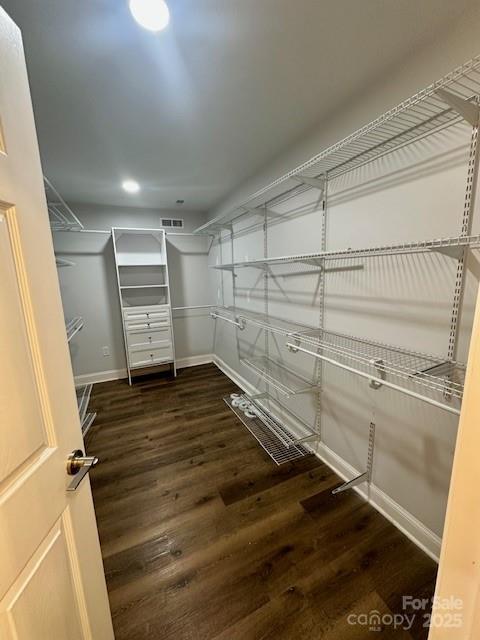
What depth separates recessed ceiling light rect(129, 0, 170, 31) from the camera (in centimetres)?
90

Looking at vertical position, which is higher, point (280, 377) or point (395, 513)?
point (280, 377)

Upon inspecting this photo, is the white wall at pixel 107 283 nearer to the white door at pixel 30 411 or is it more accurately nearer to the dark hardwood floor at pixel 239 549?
the dark hardwood floor at pixel 239 549

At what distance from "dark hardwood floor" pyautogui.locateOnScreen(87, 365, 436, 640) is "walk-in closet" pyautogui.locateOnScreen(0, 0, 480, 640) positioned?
11 mm

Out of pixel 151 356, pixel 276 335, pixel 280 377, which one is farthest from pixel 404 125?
pixel 151 356

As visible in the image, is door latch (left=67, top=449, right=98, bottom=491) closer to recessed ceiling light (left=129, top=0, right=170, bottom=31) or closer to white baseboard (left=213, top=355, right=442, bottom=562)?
recessed ceiling light (left=129, top=0, right=170, bottom=31)

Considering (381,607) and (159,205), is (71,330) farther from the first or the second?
(381,607)

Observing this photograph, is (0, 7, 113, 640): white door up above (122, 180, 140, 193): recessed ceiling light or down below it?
below

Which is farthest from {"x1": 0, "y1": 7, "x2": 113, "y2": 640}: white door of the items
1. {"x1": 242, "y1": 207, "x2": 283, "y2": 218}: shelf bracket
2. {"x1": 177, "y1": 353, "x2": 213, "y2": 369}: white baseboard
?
{"x1": 177, "y1": 353, "x2": 213, "y2": 369}: white baseboard

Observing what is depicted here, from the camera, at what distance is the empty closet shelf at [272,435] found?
6.86 feet

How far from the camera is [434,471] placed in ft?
4.20

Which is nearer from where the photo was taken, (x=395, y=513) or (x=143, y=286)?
(x=395, y=513)

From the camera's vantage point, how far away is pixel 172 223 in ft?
12.5

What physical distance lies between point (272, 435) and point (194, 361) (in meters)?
2.21

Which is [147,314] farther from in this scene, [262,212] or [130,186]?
[262,212]
